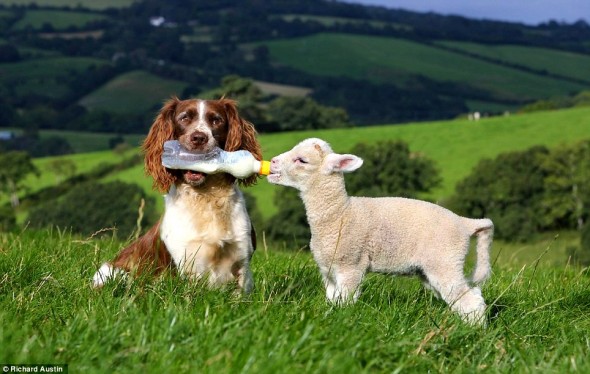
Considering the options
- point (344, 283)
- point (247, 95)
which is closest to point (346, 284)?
point (344, 283)

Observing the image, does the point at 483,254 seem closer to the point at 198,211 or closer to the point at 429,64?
the point at 198,211

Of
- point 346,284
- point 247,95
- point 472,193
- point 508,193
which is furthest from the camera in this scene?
point 247,95

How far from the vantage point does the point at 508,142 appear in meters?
93.2

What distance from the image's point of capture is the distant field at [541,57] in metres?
174

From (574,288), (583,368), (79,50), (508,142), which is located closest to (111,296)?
(583,368)

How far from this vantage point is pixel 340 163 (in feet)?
21.4

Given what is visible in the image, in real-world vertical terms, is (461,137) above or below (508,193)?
above

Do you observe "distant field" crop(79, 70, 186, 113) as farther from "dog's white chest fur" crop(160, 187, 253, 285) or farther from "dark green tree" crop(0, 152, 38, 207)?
"dog's white chest fur" crop(160, 187, 253, 285)

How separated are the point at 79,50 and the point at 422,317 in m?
201

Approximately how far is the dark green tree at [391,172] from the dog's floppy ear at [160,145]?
58.6 metres

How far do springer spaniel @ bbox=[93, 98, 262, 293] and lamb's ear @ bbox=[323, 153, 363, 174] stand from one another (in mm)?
1163

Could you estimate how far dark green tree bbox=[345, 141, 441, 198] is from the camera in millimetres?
70625

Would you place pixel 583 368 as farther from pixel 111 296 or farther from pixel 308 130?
pixel 308 130

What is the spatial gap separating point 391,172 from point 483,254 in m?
68.4
